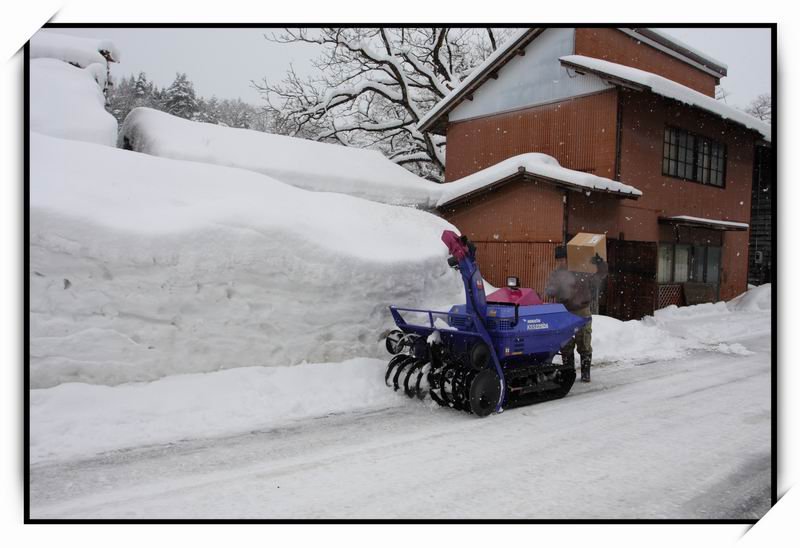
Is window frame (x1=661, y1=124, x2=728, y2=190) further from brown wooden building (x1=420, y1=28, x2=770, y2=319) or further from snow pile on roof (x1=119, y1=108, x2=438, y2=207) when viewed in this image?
snow pile on roof (x1=119, y1=108, x2=438, y2=207)

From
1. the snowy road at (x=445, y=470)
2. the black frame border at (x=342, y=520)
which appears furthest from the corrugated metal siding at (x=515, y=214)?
the black frame border at (x=342, y=520)

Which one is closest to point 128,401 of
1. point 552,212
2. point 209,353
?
point 209,353

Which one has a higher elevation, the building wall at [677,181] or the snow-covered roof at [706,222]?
the building wall at [677,181]

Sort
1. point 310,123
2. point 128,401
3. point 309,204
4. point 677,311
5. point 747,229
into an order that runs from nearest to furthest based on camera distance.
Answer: point 128,401 → point 309,204 → point 677,311 → point 747,229 → point 310,123

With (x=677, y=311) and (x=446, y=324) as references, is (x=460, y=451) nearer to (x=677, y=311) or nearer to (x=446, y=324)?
(x=446, y=324)

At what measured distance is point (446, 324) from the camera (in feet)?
19.3

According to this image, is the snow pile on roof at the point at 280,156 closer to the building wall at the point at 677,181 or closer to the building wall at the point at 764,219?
the building wall at the point at 677,181

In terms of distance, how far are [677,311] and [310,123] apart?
36.4 ft

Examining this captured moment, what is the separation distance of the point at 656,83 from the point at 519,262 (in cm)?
437

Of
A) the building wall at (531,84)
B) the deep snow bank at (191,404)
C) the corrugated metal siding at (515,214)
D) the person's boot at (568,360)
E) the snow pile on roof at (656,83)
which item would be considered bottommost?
the deep snow bank at (191,404)

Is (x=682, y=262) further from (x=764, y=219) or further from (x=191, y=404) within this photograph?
(x=191, y=404)

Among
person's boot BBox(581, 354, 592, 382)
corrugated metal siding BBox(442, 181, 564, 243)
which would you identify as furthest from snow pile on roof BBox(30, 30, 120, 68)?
corrugated metal siding BBox(442, 181, 564, 243)

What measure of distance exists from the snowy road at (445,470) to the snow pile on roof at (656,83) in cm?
738

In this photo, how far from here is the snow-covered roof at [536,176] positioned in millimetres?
10939
